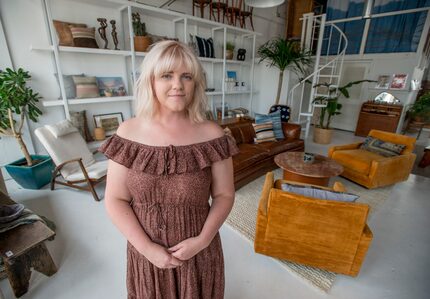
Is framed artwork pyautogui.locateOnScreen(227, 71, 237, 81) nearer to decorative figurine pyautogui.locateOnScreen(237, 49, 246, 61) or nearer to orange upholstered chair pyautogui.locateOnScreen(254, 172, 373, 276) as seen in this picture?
decorative figurine pyautogui.locateOnScreen(237, 49, 246, 61)

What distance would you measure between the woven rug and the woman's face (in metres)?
1.62

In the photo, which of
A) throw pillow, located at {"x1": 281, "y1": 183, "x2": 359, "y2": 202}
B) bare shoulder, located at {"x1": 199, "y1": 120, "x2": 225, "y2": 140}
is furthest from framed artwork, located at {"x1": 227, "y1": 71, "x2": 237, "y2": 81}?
bare shoulder, located at {"x1": 199, "y1": 120, "x2": 225, "y2": 140}

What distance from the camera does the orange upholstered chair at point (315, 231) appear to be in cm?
149

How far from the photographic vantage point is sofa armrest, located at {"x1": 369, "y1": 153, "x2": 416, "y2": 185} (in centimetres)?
278

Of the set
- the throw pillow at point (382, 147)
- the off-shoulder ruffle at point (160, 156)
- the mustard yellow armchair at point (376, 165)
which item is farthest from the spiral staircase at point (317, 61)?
the off-shoulder ruffle at point (160, 156)

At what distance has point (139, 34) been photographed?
3234 millimetres

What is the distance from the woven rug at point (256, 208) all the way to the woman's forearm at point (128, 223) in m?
1.38

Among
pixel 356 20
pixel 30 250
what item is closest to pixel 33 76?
pixel 30 250

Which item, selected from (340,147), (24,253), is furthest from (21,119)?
(340,147)

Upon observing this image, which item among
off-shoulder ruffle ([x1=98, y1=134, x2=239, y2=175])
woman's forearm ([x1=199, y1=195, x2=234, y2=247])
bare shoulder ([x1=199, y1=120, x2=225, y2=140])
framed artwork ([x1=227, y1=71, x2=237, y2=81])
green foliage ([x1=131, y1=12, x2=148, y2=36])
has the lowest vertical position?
woman's forearm ([x1=199, y1=195, x2=234, y2=247])

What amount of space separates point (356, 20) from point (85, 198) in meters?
6.84

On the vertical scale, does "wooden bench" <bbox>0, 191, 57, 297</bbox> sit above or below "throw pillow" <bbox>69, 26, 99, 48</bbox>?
below

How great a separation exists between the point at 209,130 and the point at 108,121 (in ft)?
10.2

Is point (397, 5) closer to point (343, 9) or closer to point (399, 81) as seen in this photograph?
point (343, 9)
